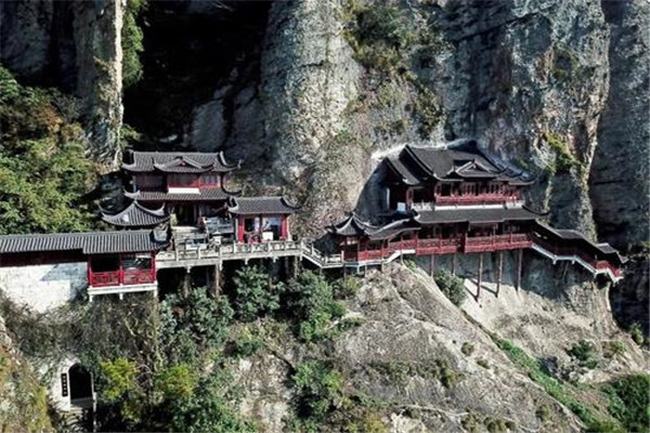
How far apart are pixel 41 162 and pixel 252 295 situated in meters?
14.7

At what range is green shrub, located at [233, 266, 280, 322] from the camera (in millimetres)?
26812

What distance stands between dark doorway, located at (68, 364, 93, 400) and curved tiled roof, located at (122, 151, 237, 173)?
37.9 feet

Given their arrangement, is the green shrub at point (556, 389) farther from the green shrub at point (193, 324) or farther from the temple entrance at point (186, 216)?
the temple entrance at point (186, 216)

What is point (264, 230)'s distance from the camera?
3092 cm

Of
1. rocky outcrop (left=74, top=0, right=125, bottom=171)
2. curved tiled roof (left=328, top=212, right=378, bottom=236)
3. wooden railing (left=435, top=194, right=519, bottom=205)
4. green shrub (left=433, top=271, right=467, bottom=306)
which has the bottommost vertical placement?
green shrub (left=433, top=271, right=467, bottom=306)

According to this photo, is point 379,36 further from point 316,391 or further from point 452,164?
point 316,391

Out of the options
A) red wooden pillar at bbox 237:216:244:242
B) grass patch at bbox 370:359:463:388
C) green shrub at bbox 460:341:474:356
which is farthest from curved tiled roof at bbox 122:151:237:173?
green shrub at bbox 460:341:474:356

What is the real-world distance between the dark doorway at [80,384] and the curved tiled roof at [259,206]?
431 inches

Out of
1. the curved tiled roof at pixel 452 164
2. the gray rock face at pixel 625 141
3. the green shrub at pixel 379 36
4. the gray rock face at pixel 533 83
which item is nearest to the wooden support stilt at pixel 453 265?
the curved tiled roof at pixel 452 164

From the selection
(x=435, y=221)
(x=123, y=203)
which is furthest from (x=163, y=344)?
(x=435, y=221)

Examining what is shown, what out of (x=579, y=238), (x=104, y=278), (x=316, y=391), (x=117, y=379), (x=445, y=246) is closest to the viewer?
(x=117, y=379)

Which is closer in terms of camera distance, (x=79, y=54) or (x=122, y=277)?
(x=122, y=277)

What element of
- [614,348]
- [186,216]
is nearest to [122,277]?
[186,216]

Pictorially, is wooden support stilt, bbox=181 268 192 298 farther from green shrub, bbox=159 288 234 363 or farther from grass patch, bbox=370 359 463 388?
grass patch, bbox=370 359 463 388
